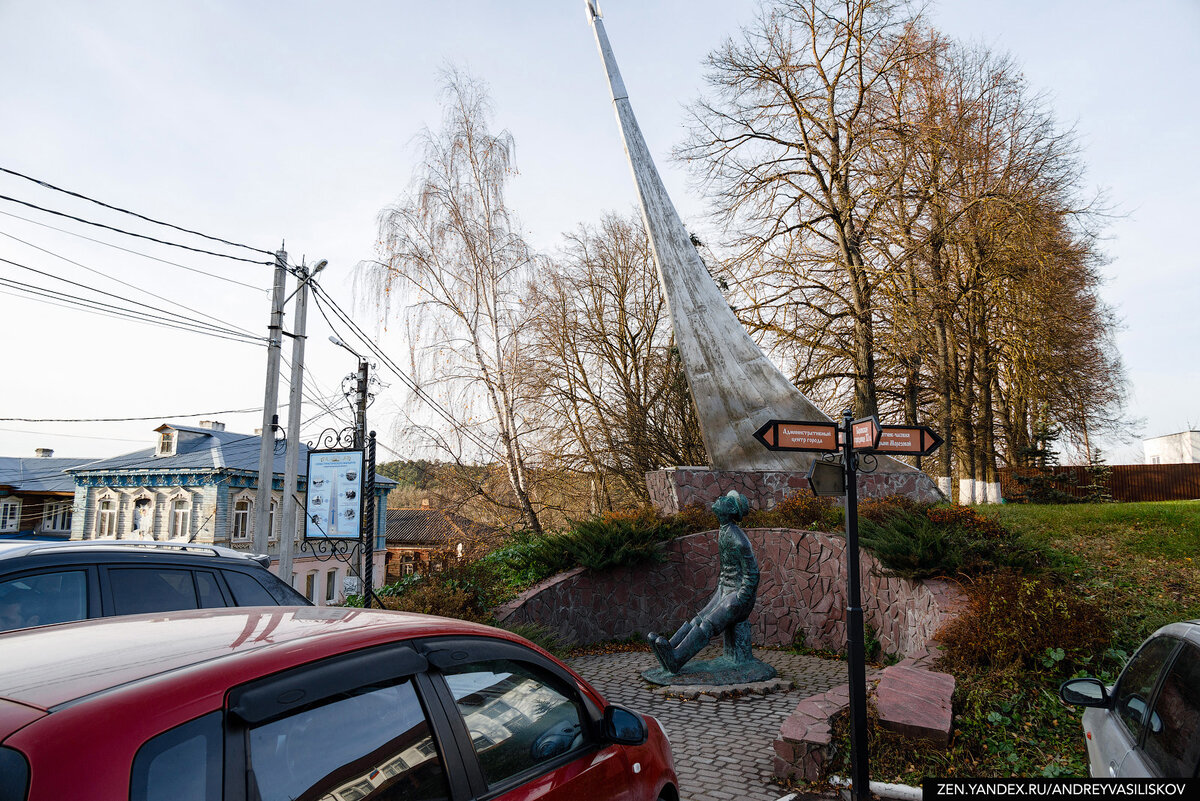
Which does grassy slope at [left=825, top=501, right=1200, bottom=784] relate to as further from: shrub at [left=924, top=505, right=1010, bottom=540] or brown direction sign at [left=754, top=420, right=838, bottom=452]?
brown direction sign at [left=754, top=420, right=838, bottom=452]

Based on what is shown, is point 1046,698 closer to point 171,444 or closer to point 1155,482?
point 1155,482

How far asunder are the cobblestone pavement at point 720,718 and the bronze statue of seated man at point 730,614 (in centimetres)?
52

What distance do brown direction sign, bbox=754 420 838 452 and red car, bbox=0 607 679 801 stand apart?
3.71 metres

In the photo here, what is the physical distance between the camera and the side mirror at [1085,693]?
128 inches

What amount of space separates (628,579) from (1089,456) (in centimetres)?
1761

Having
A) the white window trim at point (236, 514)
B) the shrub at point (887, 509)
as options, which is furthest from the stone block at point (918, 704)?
the white window trim at point (236, 514)

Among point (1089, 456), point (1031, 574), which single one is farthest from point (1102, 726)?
point (1089, 456)

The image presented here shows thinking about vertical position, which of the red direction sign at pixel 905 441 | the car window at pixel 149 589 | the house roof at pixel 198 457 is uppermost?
the house roof at pixel 198 457

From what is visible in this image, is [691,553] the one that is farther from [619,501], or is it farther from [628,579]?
[619,501]

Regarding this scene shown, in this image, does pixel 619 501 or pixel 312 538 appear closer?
pixel 312 538

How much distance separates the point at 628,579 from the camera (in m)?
11.9

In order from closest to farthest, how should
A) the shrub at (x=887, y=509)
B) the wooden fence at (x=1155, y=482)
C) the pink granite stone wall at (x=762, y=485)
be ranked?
the shrub at (x=887, y=509) < the pink granite stone wall at (x=762, y=485) < the wooden fence at (x=1155, y=482)

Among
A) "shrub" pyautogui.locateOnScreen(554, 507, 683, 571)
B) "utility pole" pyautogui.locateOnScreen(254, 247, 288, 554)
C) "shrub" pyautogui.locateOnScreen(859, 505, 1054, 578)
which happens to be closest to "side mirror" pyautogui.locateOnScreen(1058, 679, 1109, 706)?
"shrub" pyautogui.locateOnScreen(859, 505, 1054, 578)

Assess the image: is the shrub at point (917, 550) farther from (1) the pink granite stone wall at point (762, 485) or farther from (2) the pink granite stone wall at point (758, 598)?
(1) the pink granite stone wall at point (762, 485)
